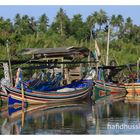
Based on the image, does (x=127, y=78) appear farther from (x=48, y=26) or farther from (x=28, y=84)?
(x=48, y=26)

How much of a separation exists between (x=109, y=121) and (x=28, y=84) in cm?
→ 1019

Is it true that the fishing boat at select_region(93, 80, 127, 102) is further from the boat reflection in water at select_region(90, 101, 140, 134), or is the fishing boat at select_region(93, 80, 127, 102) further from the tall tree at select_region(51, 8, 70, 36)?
the tall tree at select_region(51, 8, 70, 36)

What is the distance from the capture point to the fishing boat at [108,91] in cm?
3597

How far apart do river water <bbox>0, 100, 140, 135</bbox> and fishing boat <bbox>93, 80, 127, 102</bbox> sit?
16.1 ft

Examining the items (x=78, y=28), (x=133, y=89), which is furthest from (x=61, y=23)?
(x=133, y=89)

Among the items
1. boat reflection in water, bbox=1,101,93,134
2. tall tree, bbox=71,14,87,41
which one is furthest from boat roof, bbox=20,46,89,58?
tall tree, bbox=71,14,87,41

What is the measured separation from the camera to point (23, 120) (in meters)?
22.8

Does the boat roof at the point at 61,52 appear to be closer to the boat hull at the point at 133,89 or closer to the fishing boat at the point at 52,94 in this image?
the fishing boat at the point at 52,94

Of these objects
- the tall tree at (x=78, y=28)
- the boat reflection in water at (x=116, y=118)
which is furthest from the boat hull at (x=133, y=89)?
the tall tree at (x=78, y=28)

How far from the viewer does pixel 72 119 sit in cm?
2319

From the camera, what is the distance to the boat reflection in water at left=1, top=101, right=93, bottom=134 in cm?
1957

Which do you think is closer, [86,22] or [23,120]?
[23,120]
